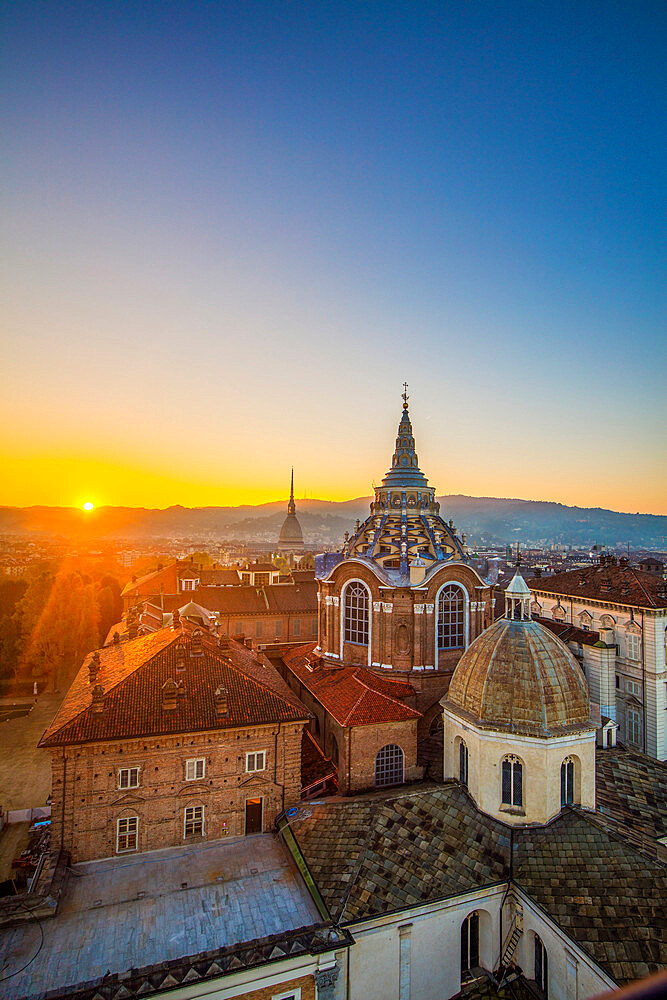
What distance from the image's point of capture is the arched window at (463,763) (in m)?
22.4

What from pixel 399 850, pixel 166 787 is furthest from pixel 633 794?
pixel 166 787

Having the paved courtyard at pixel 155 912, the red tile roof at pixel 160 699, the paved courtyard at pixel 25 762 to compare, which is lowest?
the paved courtyard at pixel 25 762

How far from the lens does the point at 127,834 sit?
22297 millimetres

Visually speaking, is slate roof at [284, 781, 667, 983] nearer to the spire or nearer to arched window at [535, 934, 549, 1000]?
arched window at [535, 934, 549, 1000]

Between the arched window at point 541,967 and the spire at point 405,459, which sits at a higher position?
the spire at point 405,459

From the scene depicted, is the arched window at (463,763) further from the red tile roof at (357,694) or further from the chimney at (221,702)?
the chimney at (221,702)

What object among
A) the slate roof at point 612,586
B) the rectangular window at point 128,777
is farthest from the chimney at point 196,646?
the slate roof at point 612,586

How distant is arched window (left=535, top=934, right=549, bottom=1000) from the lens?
57.2 feet

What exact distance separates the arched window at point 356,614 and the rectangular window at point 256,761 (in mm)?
10607

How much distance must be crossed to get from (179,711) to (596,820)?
16.3m

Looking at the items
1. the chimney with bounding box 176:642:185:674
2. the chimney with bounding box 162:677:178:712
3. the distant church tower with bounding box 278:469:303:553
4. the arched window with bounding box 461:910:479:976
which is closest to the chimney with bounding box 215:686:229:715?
the chimney with bounding box 162:677:178:712

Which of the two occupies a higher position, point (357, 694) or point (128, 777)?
point (357, 694)

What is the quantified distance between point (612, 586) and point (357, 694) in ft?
78.1

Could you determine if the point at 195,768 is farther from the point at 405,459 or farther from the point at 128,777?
the point at 405,459
